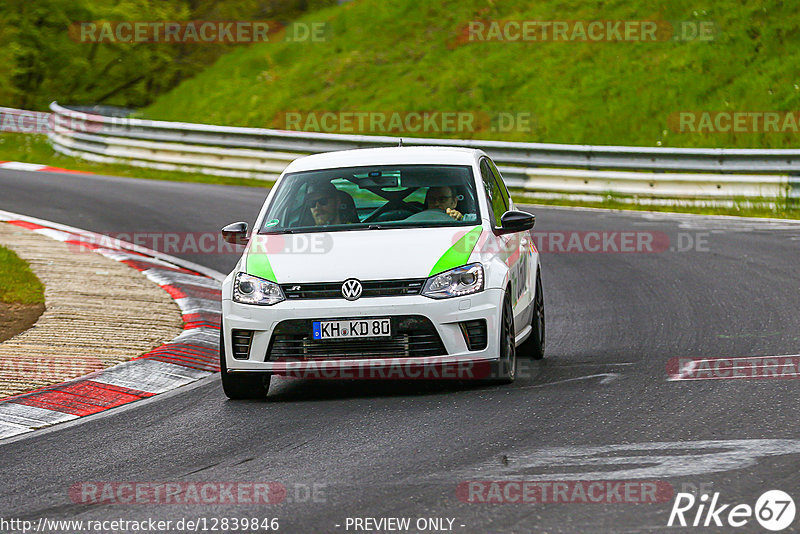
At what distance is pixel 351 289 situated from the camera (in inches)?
299

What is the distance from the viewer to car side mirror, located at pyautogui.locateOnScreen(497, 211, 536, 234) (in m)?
8.37

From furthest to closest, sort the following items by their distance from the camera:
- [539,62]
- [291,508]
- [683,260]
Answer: [539,62]
[683,260]
[291,508]

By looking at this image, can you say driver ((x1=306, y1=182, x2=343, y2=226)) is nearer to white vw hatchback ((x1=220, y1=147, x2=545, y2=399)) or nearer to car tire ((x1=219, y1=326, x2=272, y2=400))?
white vw hatchback ((x1=220, y1=147, x2=545, y2=399))

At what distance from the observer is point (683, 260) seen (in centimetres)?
1443

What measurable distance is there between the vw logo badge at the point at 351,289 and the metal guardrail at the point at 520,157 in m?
12.5

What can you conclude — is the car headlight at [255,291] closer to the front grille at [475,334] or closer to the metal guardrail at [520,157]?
the front grille at [475,334]

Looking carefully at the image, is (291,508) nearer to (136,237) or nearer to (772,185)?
(136,237)

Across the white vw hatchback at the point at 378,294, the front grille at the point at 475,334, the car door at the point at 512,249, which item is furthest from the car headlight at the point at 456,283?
the car door at the point at 512,249

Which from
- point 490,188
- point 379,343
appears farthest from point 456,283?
point 490,188

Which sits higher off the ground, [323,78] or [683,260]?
[323,78]

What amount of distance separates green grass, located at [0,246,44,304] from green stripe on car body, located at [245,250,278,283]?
4167 millimetres

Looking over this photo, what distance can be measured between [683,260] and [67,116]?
17862mm

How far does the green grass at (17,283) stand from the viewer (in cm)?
1170

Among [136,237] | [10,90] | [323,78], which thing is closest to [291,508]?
[136,237]
